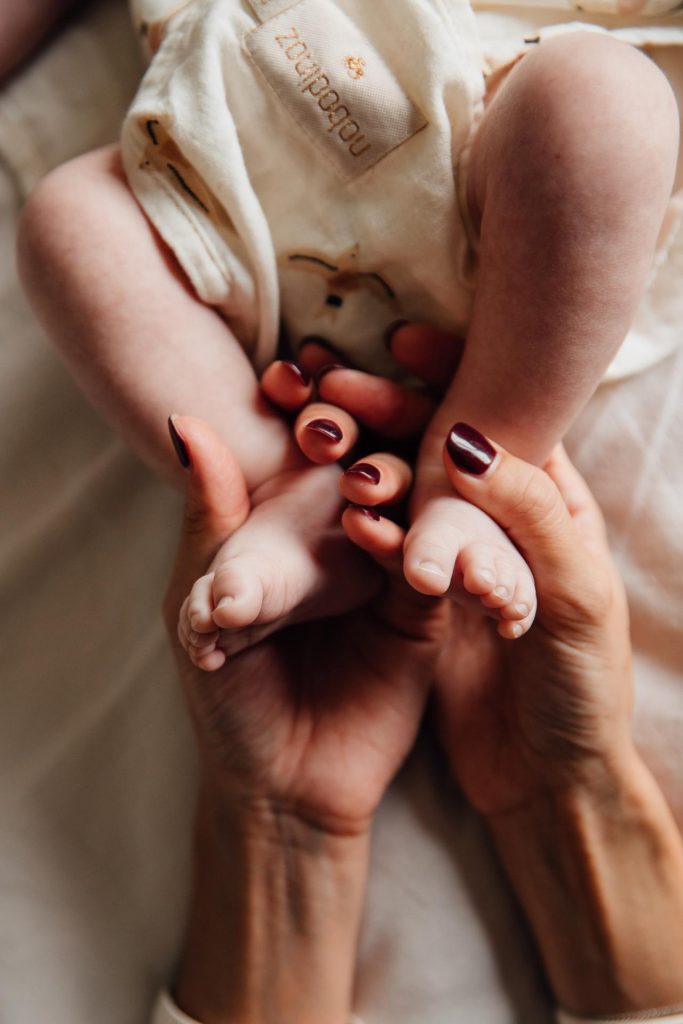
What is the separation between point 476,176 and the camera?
650 millimetres

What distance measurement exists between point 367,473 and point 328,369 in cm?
16

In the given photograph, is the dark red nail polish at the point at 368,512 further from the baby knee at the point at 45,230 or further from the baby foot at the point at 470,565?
the baby knee at the point at 45,230

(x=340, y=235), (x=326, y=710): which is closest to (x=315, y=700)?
(x=326, y=710)

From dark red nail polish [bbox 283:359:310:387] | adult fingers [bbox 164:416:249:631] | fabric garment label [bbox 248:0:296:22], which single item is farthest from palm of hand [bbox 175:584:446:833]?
fabric garment label [bbox 248:0:296:22]

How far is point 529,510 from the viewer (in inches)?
23.7

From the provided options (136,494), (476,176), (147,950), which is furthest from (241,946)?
(476,176)

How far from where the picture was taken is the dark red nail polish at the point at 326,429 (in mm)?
656

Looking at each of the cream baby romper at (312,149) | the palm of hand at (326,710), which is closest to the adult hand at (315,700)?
the palm of hand at (326,710)

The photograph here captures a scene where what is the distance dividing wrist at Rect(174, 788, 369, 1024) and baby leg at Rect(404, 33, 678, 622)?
13.7 inches

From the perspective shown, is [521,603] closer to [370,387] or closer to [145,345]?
[370,387]

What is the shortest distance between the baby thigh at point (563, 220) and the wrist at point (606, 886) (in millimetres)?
359

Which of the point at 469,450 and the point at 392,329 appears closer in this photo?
the point at 469,450

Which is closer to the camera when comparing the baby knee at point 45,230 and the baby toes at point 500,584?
the baby toes at point 500,584

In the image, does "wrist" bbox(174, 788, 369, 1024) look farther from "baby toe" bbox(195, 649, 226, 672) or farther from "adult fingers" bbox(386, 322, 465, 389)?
"adult fingers" bbox(386, 322, 465, 389)
